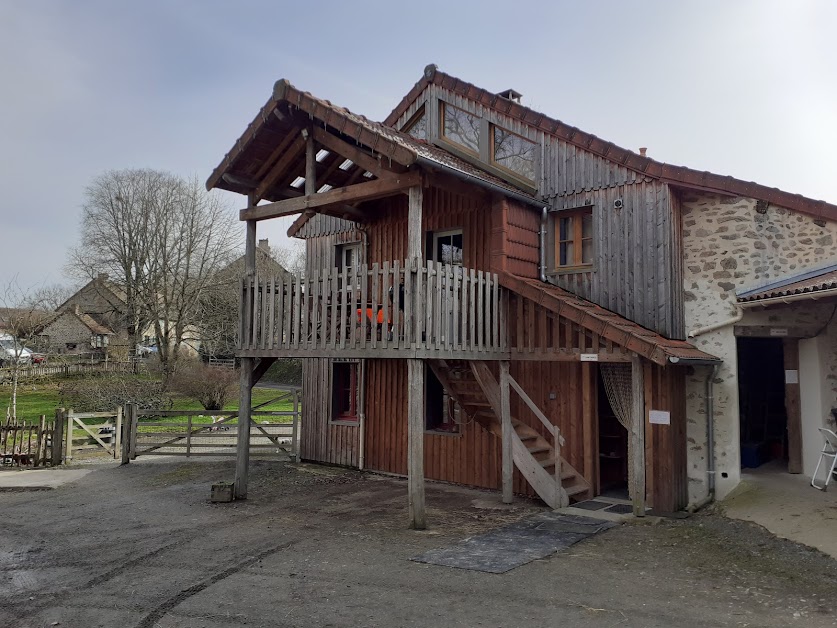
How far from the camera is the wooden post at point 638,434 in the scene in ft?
29.0

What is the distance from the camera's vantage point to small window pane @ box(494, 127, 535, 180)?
11.7m

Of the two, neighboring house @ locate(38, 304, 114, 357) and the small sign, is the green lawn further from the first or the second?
the small sign

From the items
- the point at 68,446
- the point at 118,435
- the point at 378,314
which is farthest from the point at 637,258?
the point at 68,446

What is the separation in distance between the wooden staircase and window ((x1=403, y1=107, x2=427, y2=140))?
5307 millimetres

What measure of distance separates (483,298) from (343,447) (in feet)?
17.9

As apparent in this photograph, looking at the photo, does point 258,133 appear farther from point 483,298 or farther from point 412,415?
point 412,415

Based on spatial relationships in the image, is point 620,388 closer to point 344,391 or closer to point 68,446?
point 344,391

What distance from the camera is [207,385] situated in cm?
2553

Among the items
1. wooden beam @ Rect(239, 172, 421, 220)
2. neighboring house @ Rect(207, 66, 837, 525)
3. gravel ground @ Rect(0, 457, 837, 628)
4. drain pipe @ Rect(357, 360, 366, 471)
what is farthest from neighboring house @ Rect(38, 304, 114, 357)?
neighboring house @ Rect(207, 66, 837, 525)

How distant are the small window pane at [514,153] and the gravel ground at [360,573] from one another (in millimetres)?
6030

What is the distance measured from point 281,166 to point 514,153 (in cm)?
440

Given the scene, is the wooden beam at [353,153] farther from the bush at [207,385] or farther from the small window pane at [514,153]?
the bush at [207,385]

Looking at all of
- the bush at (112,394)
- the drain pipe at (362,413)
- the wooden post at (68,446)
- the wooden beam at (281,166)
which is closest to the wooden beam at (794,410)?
the drain pipe at (362,413)

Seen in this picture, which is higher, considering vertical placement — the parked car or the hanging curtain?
the parked car
